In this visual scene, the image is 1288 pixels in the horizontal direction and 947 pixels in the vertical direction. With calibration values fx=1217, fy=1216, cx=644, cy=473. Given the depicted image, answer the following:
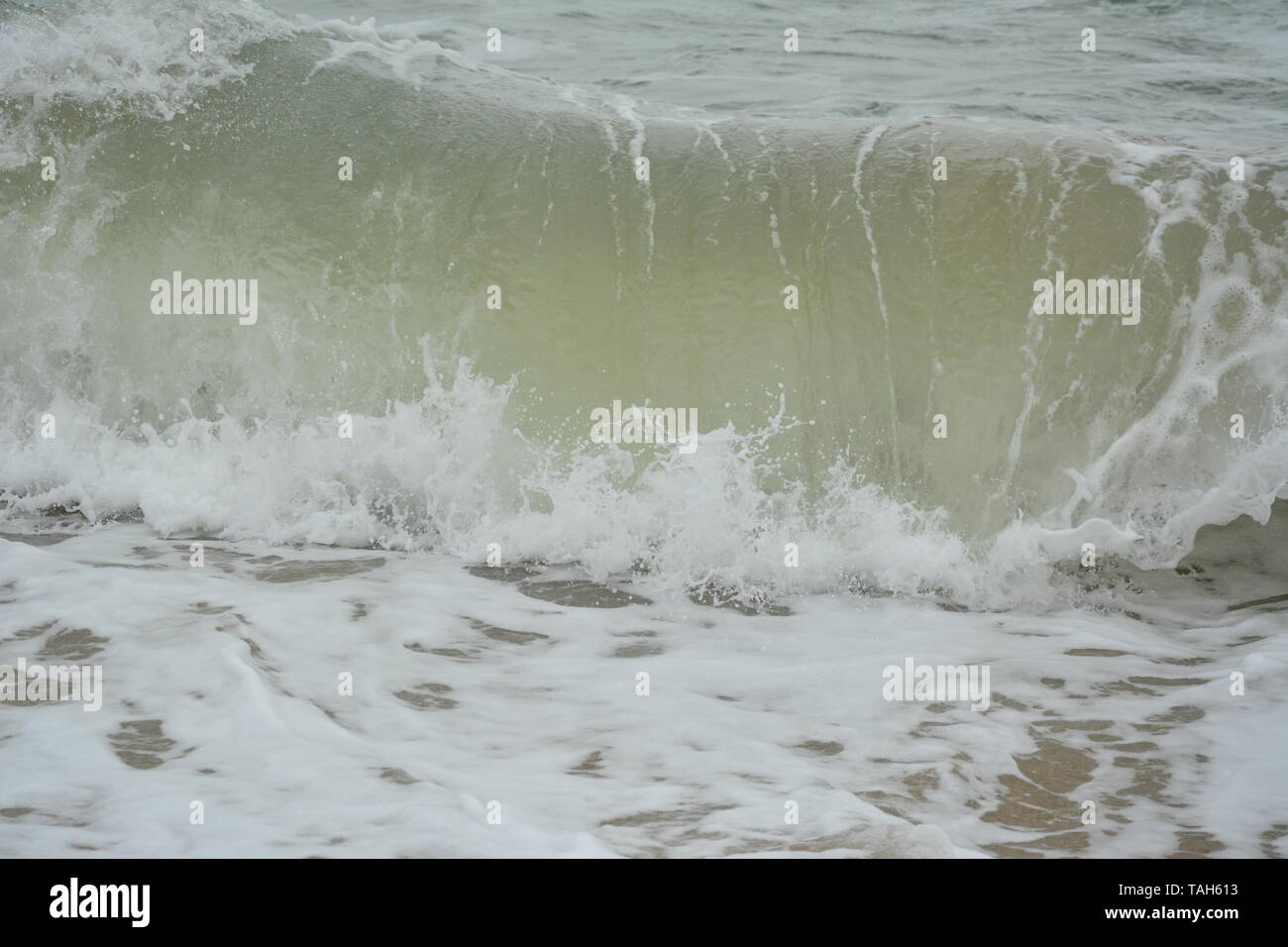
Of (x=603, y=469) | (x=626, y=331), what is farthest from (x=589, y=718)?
(x=626, y=331)

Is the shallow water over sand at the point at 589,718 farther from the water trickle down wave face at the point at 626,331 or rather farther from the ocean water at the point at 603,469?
the water trickle down wave face at the point at 626,331

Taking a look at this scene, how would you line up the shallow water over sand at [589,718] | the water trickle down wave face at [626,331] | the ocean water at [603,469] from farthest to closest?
the water trickle down wave face at [626,331], the ocean water at [603,469], the shallow water over sand at [589,718]

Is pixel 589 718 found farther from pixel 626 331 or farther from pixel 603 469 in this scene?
pixel 626 331

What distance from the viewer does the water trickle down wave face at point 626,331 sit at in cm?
519

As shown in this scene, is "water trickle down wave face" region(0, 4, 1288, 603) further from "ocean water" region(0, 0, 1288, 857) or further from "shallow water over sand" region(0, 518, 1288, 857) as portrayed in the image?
"shallow water over sand" region(0, 518, 1288, 857)

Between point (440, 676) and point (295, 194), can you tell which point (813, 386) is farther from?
point (295, 194)

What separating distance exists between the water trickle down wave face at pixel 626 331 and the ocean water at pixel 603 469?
0.02 metres

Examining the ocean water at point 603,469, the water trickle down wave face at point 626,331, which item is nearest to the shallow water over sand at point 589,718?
the ocean water at point 603,469

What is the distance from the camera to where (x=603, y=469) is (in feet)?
17.9

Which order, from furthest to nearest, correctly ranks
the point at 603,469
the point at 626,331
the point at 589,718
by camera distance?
1. the point at 626,331
2. the point at 603,469
3. the point at 589,718

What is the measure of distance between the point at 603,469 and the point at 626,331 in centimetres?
77

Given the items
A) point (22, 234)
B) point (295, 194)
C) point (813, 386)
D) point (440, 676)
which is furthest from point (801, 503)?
point (22, 234)

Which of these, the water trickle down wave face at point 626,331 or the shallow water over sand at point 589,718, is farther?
the water trickle down wave face at point 626,331

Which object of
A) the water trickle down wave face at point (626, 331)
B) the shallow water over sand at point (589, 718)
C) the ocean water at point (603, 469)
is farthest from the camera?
the water trickle down wave face at point (626, 331)
